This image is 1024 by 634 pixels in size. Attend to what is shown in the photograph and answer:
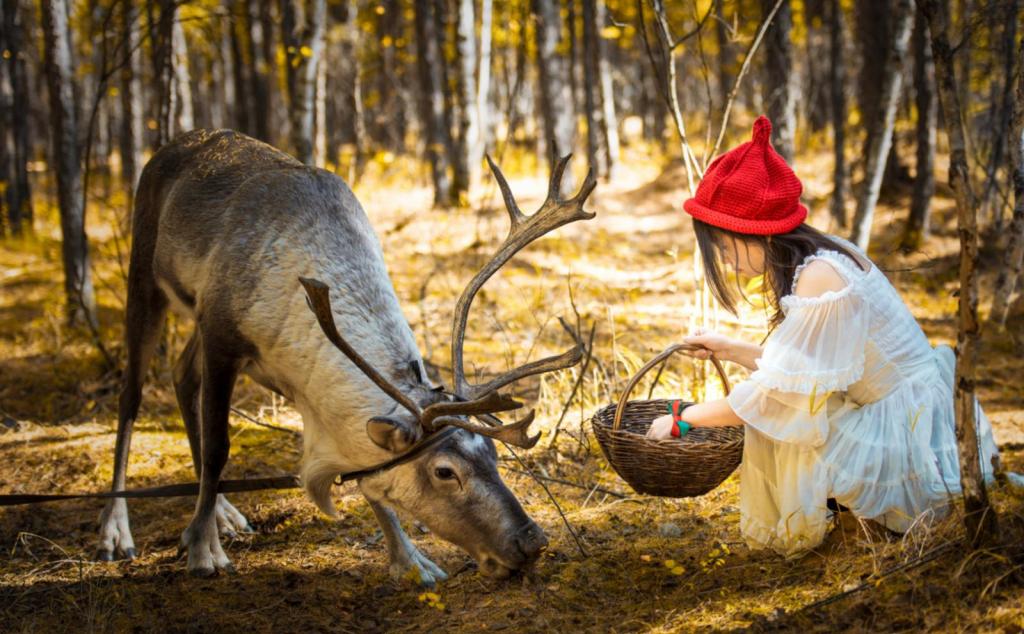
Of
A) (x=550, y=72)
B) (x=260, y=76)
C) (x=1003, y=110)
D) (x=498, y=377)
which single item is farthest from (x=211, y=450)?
(x=260, y=76)

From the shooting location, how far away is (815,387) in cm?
312

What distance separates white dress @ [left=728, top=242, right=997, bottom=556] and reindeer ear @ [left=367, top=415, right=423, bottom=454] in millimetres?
1169

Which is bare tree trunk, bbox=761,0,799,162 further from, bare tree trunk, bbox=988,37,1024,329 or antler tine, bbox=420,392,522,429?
antler tine, bbox=420,392,522,429

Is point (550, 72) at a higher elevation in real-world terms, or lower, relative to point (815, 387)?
higher

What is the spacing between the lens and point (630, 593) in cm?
348

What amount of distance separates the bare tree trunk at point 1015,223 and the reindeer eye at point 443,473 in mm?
2897

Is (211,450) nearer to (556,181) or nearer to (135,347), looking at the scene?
(135,347)

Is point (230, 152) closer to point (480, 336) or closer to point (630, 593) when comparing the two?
point (630, 593)

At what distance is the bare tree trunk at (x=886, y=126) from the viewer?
Result: 7130 millimetres

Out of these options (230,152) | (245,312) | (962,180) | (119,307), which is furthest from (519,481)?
(119,307)

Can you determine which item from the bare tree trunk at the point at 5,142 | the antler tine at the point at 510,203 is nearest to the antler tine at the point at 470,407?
the antler tine at the point at 510,203

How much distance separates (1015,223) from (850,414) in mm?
3232

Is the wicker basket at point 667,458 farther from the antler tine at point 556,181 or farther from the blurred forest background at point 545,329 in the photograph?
the antler tine at point 556,181

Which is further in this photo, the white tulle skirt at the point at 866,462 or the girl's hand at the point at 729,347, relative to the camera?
the girl's hand at the point at 729,347
